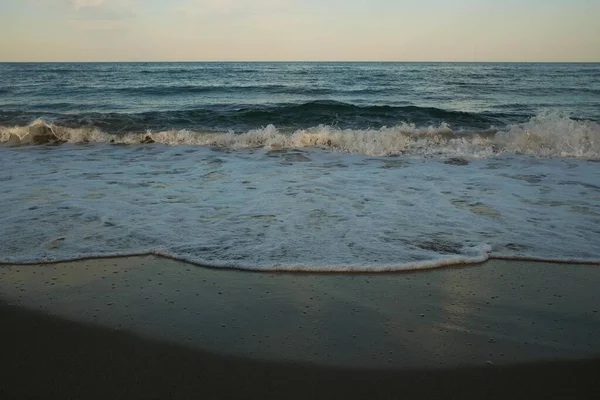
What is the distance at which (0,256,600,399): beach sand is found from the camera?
2346 mm

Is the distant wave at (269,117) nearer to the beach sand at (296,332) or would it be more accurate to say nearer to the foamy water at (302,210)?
the foamy water at (302,210)

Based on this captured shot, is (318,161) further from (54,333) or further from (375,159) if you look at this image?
(54,333)

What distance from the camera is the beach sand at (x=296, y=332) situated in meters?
2.35

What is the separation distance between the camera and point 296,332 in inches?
111

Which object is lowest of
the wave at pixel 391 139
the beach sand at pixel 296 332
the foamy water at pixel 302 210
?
the beach sand at pixel 296 332

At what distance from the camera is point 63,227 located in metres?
4.73

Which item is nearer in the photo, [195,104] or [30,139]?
[30,139]

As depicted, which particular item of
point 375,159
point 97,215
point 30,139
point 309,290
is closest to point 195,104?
point 30,139

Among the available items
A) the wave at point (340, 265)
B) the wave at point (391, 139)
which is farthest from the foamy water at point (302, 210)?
the wave at point (391, 139)

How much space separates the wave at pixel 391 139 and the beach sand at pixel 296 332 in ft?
21.3

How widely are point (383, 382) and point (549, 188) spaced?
17.7 feet

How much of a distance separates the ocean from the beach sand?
A: 0.37m

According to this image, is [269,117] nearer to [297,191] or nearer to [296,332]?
[297,191]

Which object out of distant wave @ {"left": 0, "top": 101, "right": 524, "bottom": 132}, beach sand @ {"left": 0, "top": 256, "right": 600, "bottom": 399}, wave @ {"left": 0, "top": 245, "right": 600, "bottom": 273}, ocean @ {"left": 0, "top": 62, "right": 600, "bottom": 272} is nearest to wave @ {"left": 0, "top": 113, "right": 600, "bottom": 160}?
ocean @ {"left": 0, "top": 62, "right": 600, "bottom": 272}
